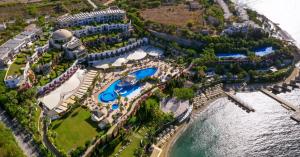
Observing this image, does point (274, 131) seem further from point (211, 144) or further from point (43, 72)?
point (43, 72)

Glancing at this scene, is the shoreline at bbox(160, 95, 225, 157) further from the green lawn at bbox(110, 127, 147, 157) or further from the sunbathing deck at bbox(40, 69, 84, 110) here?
the sunbathing deck at bbox(40, 69, 84, 110)

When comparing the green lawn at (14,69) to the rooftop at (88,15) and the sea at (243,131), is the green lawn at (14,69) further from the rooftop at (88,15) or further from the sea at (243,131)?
the sea at (243,131)

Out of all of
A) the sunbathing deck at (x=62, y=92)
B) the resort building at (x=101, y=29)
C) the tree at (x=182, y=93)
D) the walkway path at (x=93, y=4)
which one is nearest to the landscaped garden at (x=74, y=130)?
the sunbathing deck at (x=62, y=92)

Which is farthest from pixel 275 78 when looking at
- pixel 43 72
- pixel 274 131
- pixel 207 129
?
pixel 43 72

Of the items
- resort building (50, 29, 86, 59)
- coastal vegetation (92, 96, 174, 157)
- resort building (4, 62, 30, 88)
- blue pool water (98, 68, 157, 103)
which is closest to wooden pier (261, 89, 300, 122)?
coastal vegetation (92, 96, 174, 157)

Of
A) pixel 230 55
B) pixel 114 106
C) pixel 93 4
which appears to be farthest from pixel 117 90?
pixel 93 4

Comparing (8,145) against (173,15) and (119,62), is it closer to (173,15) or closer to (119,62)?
(119,62)
